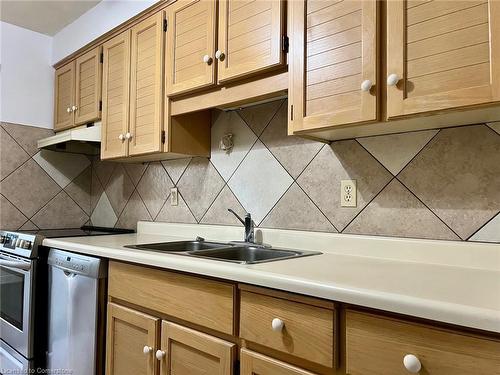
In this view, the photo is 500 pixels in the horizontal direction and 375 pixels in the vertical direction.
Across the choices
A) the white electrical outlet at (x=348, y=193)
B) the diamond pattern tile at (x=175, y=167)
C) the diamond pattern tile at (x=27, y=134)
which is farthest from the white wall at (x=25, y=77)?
the white electrical outlet at (x=348, y=193)

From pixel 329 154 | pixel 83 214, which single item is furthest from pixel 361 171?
pixel 83 214

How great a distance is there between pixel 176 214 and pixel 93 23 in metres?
1.37

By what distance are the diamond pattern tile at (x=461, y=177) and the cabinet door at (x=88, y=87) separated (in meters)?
1.95

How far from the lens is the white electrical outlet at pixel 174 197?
227 centimetres

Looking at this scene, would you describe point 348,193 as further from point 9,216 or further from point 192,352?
point 9,216

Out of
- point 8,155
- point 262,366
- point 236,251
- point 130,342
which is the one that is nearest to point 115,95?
point 8,155

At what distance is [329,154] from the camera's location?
1615 millimetres

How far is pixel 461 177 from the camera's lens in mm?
1285

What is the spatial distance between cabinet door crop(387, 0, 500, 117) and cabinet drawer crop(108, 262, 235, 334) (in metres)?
0.77

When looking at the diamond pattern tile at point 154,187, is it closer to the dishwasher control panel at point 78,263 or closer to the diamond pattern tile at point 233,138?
the diamond pattern tile at point 233,138

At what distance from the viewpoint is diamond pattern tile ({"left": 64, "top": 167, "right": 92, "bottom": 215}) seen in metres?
2.96

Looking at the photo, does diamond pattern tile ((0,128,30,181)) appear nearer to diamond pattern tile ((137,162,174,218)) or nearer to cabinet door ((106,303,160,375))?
diamond pattern tile ((137,162,174,218))

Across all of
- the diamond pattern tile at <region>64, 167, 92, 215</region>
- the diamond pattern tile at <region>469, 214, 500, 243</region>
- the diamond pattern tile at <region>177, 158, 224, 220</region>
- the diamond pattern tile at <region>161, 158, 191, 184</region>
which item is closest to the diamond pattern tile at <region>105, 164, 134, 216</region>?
the diamond pattern tile at <region>64, 167, 92, 215</region>

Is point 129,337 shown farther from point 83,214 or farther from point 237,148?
point 83,214
